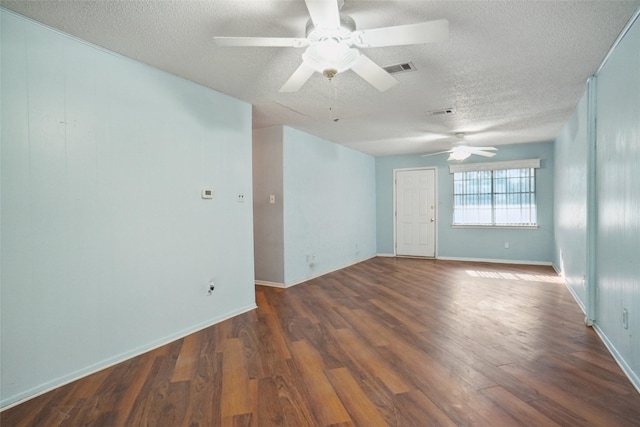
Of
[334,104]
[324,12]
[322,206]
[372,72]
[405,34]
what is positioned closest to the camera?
[324,12]

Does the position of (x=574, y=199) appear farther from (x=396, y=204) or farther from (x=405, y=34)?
(x=396, y=204)

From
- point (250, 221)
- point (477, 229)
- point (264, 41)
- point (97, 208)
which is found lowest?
point (477, 229)

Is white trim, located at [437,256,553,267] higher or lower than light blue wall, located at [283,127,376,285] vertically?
lower

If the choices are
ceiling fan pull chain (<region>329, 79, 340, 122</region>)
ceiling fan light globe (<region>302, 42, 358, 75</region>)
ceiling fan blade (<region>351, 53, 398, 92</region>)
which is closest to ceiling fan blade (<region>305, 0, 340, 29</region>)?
ceiling fan light globe (<region>302, 42, 358, 75</region>)

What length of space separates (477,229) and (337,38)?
248 inches

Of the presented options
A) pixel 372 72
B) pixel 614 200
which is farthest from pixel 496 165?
pixel 372 72

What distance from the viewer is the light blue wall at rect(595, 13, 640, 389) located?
2.12 meters

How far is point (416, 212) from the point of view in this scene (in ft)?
25.1

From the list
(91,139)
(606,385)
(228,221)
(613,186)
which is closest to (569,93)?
(613,186)

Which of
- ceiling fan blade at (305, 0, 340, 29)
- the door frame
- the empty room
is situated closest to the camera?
ceiling fan blade at (305, 0, 340, 29)

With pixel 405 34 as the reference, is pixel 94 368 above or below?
below

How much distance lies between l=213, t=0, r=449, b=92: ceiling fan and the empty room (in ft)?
0.04

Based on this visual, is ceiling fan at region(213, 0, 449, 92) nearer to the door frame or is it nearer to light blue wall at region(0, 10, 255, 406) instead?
light blue wall at region(0, 10, 255, 406)

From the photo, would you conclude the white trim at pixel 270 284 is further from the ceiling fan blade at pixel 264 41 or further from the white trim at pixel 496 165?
the white trim at pixel 496 165
